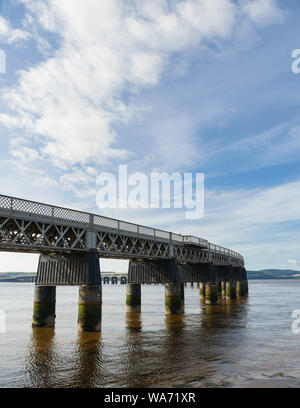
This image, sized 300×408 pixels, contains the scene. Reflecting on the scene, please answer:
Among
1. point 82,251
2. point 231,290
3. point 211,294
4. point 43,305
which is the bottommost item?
point 231,290

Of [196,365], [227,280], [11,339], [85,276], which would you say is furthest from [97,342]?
[227,280]

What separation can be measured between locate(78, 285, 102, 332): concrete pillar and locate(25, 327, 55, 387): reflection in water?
3089 mm

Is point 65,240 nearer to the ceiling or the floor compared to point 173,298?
nearer to the ceiling

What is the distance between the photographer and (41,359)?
23.0m

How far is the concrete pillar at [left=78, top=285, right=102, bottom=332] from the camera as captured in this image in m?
32.0

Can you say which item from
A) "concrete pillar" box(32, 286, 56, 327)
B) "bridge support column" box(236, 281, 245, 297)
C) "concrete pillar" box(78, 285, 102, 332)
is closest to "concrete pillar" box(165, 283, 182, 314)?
"concrete pillar" box(78, 285, 102, 332)

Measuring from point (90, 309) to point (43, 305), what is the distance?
5.92 m

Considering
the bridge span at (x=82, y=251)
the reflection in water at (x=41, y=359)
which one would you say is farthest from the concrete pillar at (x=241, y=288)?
the reflection in water at (x=41, y=359)

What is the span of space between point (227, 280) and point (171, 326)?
42.6 metres

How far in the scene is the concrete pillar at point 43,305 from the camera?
115 feet

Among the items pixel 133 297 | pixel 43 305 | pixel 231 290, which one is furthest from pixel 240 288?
pixel 43 305

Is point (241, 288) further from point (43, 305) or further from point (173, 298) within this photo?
point (43, 305)

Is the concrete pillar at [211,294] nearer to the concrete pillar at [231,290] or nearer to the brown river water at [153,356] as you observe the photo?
the concrete pillar at [231,290]

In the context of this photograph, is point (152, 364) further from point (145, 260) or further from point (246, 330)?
point (145, 260)
